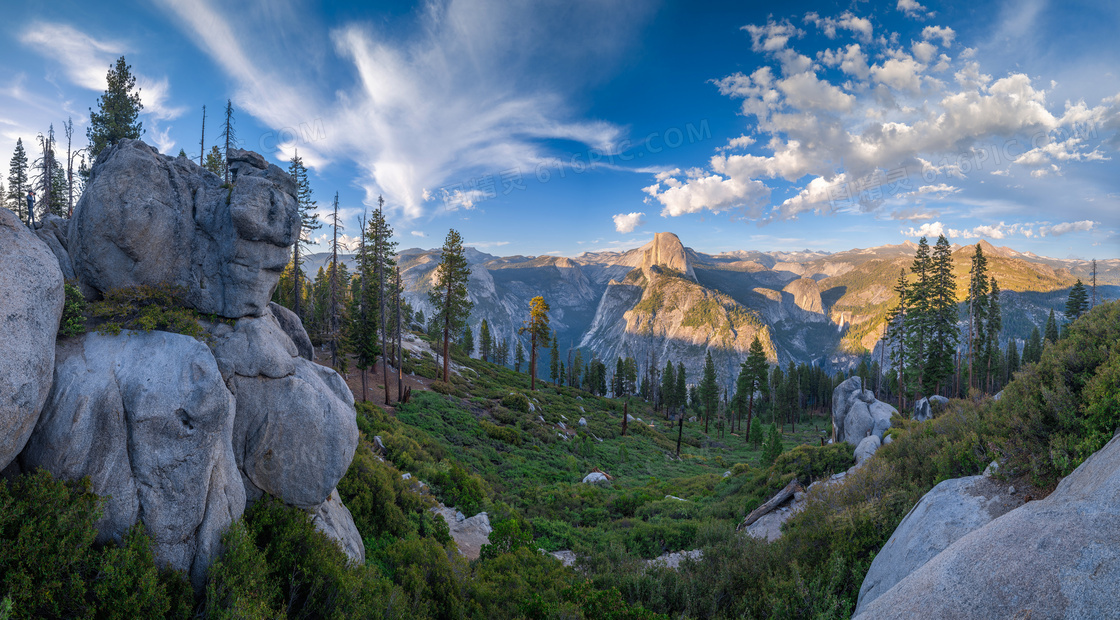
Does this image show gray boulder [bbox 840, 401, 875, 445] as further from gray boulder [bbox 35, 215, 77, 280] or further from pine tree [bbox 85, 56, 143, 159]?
pine tree [bbox 85, 56, 143, 159]

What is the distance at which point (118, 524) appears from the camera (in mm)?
5695

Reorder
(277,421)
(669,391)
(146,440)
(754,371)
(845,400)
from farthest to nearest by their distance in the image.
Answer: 1. (669,391)
2. (754,371)
3. (845,400)
4. (277,421)
5. (146,440)

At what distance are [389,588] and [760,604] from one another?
741 centimetres

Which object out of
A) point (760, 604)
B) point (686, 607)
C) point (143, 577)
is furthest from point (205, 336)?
point (760, 604)

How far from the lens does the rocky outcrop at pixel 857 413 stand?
25.7m

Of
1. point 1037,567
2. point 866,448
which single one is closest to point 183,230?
point 1037,567

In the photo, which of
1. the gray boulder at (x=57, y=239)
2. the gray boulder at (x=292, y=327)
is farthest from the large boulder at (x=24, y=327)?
the gray boulder at (x=292, y=327)

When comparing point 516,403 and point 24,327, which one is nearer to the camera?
point 24,327

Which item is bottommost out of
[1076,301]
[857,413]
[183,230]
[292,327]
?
[857,413]

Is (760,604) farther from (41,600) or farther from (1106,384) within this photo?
(41,600)

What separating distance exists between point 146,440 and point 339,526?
4626 mm

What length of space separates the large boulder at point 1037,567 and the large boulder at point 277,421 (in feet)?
31.0

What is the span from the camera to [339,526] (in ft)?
30.7

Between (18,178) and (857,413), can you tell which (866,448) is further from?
(18,178)
